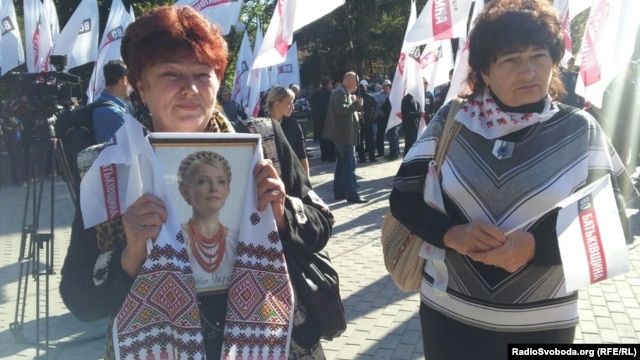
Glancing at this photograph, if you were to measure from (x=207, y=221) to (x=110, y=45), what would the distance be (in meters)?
8.88

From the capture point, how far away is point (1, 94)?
23.6m

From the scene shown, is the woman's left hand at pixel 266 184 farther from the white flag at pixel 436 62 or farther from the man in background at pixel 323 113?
the man in background at pixel 323 113

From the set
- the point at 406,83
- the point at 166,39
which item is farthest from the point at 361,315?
the point at 406,83

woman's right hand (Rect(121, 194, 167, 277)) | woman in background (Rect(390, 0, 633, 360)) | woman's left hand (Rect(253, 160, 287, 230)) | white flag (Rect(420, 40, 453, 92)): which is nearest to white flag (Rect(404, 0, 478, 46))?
white flag (Rect(420, 40, 453, 92))

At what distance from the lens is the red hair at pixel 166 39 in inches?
61.1

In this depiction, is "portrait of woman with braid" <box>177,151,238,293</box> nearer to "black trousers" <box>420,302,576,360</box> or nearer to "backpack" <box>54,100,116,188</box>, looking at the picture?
"black trousers" <box>420,302,576,360</box>

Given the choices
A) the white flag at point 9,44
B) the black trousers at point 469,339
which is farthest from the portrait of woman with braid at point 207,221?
the white flag at point 9,44

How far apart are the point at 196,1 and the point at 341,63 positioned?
105 ft

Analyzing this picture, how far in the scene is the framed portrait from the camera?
1479 mm

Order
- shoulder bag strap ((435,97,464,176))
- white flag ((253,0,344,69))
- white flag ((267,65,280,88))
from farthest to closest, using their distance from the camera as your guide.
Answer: white flag ((267,65,280,88)) → white flag ((253,0,344,69)) → shoulder bag strap ((435,97,464,176))

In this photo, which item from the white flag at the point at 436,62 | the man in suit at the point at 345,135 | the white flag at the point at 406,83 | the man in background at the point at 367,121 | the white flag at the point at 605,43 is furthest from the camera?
the man in background at the point at 367,121

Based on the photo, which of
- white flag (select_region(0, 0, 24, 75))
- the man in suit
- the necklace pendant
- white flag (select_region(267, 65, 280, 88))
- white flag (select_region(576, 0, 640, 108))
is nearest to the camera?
the necklace pendant

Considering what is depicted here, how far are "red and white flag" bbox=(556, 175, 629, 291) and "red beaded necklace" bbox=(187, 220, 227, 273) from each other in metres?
0.98

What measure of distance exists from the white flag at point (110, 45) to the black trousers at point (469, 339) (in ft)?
26.9
